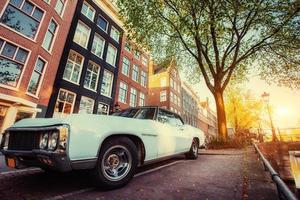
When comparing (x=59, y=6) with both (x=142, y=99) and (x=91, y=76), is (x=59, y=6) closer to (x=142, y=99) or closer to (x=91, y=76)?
(x=91, y=76)

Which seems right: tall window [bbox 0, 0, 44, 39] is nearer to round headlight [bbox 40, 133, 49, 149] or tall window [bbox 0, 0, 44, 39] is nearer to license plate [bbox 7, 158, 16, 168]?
license plate [bbox 7, 158, 16, 168]

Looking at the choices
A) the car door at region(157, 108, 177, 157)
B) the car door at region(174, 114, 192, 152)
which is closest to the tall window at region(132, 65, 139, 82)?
the car door at region(174, 114, 192, 152)

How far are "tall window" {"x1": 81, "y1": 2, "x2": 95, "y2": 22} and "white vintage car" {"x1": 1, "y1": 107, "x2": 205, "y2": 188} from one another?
17.4m

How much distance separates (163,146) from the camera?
14.5 ft

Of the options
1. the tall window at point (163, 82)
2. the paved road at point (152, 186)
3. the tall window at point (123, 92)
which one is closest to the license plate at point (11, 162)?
the paved road at point (152, 186)

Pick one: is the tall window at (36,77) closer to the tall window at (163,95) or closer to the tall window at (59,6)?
the tall window at (59,6)

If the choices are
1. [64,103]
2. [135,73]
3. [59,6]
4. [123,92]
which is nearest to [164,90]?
[135,73]

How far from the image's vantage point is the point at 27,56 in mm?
11602

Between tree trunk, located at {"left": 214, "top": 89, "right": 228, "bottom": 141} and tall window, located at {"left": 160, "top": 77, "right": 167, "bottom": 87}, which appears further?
tall window, located at {"left": 160, "top": 77, "right": 167, "bottom": 87}

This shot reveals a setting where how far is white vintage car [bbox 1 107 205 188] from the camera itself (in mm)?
2662

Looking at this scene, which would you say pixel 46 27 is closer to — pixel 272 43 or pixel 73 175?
pixel 73 175

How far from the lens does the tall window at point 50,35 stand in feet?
43.8

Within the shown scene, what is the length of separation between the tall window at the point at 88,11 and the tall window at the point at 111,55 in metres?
3.31

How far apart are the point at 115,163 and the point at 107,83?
55.2ft
